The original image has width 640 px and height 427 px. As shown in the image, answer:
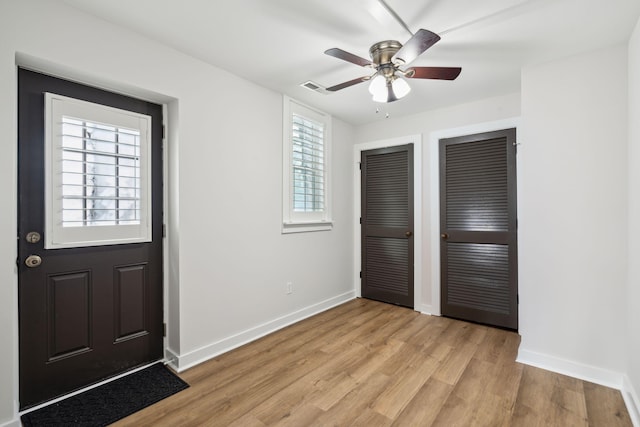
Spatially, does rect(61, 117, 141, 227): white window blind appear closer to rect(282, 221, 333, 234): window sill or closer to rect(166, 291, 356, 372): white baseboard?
rect(166, 291, 356, 372): white baseboard

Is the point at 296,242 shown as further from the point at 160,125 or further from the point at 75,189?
the point at 75,189

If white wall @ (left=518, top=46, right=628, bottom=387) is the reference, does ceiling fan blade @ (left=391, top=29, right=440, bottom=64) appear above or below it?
above

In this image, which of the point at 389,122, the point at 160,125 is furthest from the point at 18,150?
the point at 389,122

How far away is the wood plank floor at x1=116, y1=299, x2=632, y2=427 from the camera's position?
1.83 metres

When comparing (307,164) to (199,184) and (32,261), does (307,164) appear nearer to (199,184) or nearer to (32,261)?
(199,184)

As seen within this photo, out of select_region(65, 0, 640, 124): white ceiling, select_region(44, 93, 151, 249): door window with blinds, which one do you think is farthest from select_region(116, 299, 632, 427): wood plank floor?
select_region(65, 0, 640, 124): white ceiling

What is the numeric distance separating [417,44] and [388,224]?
2617 mm

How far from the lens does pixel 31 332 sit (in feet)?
6.14

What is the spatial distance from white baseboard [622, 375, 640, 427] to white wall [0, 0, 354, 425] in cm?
271

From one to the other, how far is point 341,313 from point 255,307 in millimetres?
1198

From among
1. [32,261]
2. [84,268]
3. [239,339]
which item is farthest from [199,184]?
[239,339]

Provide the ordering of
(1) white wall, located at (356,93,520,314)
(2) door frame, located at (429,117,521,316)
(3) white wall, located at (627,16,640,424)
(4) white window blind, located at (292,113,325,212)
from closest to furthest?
(3) white wall, located at (627,16,640,424) → (1) white wall, located at (356,93,520,314) → (4) white window blind, located at (292,113,325,212) → (2) door frame, located at (429,117,521,316)

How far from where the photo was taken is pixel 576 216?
2324mm

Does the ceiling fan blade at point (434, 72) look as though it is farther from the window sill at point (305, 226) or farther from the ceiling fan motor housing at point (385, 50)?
the window sill at point (305, 226)
